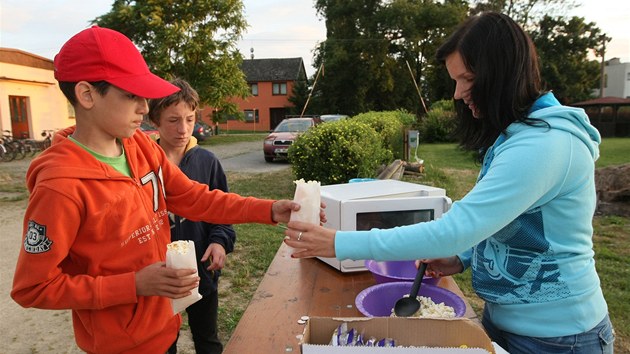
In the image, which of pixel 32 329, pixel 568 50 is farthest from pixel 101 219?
pixel 568 50

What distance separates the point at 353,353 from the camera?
119 centimetres

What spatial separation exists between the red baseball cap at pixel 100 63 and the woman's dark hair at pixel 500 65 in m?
1.19

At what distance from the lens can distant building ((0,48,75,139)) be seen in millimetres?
19656

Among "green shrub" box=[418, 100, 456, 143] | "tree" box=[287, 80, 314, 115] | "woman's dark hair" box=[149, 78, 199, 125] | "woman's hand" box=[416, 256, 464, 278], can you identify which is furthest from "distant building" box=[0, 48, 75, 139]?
"tree" box=[287, 80, 314, 115]

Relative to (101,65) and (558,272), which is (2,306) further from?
(558,272)

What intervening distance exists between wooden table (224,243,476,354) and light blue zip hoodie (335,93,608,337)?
1.25 ft

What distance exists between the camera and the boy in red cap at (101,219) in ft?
4.65

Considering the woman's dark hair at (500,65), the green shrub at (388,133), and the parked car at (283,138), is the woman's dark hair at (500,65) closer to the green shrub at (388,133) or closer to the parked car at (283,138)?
the green shrub at (388,133)

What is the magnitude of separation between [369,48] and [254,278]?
36522 mm

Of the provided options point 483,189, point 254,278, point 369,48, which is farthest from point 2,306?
point 369,48

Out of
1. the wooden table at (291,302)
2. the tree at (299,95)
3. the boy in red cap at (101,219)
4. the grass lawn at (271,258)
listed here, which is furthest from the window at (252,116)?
the boy in red cap at (101,219)

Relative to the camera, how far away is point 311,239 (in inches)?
65.9

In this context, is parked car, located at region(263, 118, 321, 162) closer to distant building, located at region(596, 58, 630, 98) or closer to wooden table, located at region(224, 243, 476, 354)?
wooden table, located at region(224, 243, 476, 354)

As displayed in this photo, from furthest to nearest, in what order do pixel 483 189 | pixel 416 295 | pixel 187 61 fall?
1. pixel 187 61
2. pixel 416 295
3. pixel 483 189
